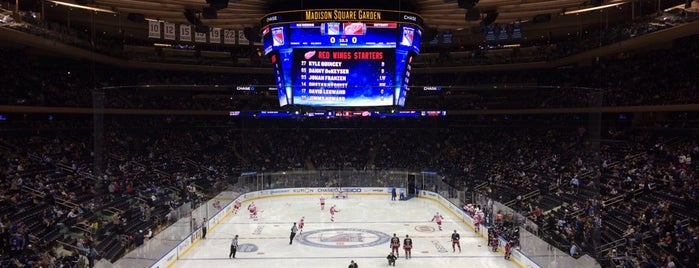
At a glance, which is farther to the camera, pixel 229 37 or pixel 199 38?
pixel 229 37

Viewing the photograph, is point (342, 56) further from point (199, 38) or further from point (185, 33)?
point (199, 38)

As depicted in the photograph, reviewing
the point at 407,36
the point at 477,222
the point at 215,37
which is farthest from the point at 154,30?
the point at 477,222

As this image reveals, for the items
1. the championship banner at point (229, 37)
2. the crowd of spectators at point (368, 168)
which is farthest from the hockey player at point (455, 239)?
the championship banner at point (229, 37)

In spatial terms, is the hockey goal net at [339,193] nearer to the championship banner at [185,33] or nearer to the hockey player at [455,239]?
the championship banner at [185,33]

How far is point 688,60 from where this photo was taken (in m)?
27.1

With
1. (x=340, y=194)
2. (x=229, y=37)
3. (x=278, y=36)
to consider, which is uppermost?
(x=229, y=37)

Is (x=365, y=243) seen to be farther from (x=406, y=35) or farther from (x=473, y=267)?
(x=406, y=35)

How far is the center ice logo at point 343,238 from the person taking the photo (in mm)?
22766

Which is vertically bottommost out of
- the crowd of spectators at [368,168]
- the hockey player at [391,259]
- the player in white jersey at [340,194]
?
the player in white jersey at [340,194]

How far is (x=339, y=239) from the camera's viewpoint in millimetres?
23688

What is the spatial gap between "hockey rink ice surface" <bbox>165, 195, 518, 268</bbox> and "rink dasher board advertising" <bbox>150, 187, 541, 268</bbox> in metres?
0.27

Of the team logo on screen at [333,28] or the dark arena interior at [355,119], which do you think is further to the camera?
the team logo on screen at [333,28]

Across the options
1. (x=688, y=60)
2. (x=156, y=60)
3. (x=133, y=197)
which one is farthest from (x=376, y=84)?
(x=156, y=60)

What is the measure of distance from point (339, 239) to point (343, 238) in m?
0.26
